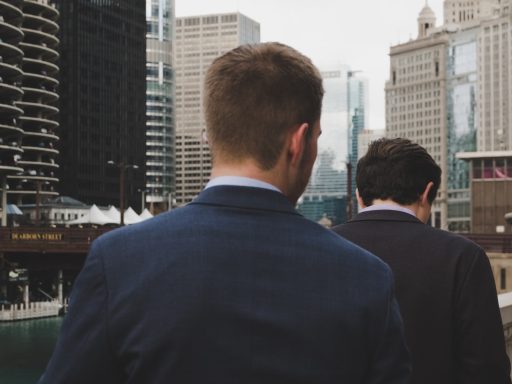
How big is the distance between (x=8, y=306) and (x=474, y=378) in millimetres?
63402

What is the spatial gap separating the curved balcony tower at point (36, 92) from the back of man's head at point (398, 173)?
96.9 meters

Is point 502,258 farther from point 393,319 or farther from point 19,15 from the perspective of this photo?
point 19,15

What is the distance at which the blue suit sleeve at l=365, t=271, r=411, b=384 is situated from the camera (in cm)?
249

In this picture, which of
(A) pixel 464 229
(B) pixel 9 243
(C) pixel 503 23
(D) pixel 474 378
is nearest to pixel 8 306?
(B) pixel 9 243

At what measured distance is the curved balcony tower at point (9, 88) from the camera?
87.6 m

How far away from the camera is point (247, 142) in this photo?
2.61m

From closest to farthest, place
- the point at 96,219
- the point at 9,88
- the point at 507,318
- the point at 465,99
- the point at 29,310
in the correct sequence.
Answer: the point at 507,318
the point at 29,310
the point at 96,219
the point at 9,88
the point at 465,99

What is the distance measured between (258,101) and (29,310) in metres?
63.1

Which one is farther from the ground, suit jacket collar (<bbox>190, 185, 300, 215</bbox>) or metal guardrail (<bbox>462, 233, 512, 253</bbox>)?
suit jacket collar (<bbox>190, 185, 300, 215</bbox>)

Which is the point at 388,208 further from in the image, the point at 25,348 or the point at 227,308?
the point at 25,348

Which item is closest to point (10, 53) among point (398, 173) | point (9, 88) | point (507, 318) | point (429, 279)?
point (9, 88)

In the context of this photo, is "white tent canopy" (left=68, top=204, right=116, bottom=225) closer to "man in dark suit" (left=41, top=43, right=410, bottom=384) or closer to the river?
the river

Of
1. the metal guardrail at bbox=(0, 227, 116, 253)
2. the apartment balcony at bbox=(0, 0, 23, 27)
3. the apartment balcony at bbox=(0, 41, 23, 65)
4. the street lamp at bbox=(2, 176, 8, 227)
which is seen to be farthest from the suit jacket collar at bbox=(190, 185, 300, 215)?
the apartment balcony at bbox=(0, 0, 23, 27)

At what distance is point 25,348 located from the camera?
47.7 m
